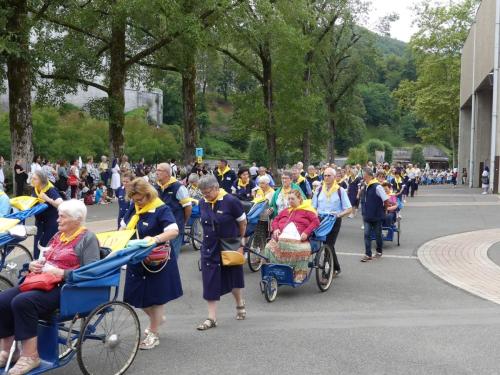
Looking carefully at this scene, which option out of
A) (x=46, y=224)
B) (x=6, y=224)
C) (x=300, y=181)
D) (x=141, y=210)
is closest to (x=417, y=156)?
(x=300, y=181)

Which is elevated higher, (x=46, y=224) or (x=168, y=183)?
(x=168, y=183)

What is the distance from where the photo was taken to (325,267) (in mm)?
8984

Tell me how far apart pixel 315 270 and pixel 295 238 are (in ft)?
2.89

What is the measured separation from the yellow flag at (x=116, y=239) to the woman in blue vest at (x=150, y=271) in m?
0.32

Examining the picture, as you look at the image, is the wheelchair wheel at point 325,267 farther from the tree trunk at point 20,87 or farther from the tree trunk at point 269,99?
the tree trunk at point 269,99

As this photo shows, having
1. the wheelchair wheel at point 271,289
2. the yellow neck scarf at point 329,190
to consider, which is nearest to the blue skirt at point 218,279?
the wheelchair wheel at point 271,289

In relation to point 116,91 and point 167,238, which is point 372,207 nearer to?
point 167,238

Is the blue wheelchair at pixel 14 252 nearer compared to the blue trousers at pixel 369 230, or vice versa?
the blue wheelchair at pixel 14 252

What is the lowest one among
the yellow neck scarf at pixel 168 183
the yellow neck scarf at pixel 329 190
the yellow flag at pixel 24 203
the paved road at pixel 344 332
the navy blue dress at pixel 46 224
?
the paved road at pixel 344 332

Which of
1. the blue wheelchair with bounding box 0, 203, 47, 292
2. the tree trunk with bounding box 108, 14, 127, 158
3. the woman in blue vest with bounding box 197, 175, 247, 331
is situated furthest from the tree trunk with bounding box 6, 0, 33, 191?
the woman in blue vest with bounding box 197, 175, 247, 331

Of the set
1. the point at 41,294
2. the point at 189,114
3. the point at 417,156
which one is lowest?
the point at 41,294

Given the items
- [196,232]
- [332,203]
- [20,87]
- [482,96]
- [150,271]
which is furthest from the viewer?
[482,96]

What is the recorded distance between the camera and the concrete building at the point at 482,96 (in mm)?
33188

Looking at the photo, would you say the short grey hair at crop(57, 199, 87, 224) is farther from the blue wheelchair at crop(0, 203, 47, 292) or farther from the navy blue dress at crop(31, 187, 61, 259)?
the navy blue dress at crop(31, 187, 61, 259)
